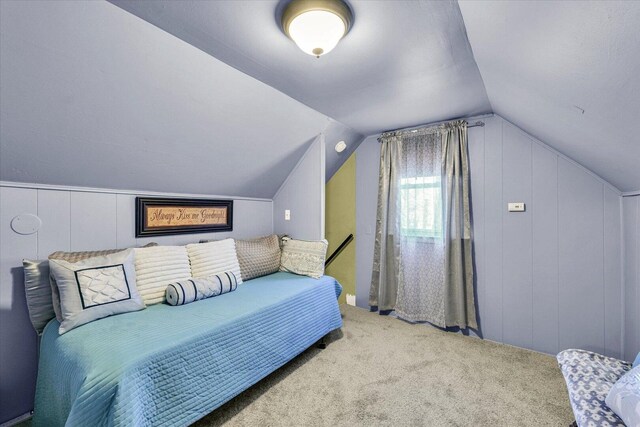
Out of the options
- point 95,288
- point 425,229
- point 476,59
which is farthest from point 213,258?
point 476,59

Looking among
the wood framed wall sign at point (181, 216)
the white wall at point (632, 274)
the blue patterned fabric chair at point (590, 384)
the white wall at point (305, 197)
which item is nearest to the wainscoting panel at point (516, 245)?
the white wall at point (632, 274)

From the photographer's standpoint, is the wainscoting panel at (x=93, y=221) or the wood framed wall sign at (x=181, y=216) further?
the wood framed wall sign at (x=181, y=216)

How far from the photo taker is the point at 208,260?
2.33m

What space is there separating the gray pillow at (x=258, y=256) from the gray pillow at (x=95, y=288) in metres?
0.95

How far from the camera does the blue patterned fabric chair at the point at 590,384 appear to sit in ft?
3.64

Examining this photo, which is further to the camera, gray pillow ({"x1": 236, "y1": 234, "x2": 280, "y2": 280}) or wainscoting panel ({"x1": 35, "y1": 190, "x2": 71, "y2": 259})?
gray pillow ({"x1": 236, "y1": 234, "x2": 280, "y2": 280})

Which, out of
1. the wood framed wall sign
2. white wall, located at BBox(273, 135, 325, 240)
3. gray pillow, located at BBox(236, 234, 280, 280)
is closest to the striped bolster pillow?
gray pillow, located at BBox(236, 234, 280, 280)

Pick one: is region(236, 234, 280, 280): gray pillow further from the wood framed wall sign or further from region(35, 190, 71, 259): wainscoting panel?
region(35, 190, 71, 259): wainscoting panel

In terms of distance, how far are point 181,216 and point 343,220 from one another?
195cm

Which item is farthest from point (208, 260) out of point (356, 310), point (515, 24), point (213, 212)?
point (515, 24)

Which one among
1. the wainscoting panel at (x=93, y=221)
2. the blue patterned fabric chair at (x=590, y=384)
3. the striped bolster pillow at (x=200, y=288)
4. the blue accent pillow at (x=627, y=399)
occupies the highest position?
the wainscoting panel at (x=93, y=221)

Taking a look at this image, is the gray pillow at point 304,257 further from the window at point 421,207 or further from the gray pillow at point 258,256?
the window at point 421,207

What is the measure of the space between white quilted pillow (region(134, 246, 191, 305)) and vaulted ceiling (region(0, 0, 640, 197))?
1.91ft

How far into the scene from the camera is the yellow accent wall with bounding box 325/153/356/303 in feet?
11.8
